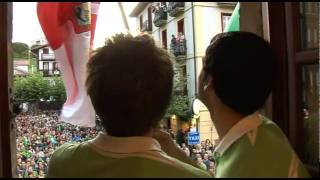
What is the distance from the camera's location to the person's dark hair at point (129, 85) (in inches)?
34.7

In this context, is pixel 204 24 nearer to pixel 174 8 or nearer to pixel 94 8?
pixel 174 8

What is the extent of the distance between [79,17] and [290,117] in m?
0.72

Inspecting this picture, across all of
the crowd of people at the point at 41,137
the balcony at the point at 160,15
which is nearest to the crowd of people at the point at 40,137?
the crowd of people at the point at 41,137

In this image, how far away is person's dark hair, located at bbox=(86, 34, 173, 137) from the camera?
0.88 meters

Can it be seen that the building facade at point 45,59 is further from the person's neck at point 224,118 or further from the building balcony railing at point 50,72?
the person's neck at point 224,118

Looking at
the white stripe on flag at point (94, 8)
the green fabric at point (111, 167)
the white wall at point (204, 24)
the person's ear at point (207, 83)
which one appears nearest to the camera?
the green fabric at point (111, 167)

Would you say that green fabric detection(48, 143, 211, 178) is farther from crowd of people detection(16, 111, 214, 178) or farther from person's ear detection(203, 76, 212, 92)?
crowd of people detection(16, 111, 214, 178)

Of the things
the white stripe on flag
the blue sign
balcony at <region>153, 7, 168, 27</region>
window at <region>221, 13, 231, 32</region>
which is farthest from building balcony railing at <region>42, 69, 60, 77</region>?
window at <region>221, 13, 231, 32</region>

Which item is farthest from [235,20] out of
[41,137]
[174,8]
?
[41,137]

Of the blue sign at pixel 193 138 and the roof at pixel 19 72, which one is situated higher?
the roof at pixel 19 72

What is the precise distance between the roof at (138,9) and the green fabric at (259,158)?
0.53m

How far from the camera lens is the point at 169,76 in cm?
95

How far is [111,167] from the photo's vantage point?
884 millimetres

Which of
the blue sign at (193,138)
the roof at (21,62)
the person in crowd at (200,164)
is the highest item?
the roof at (21,62)
